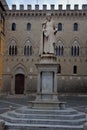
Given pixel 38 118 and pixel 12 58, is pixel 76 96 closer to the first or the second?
pixel 12 58

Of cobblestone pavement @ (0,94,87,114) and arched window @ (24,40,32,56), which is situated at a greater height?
arched window @ (24,40,32,56)

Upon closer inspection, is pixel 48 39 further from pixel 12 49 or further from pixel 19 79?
pixel 12 49

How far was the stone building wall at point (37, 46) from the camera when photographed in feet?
152

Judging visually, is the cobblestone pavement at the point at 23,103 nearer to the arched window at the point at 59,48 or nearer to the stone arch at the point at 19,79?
the stone arch at the point at 19,79

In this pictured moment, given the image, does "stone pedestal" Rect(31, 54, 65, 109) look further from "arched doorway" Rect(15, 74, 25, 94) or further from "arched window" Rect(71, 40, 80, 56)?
"arched window" Rect(71, 40, 80, 56)

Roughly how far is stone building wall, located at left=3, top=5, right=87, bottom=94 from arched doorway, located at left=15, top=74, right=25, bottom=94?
356mm

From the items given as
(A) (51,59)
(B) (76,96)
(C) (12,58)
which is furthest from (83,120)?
(C) (12,58)

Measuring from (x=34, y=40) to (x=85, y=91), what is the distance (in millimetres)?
10034

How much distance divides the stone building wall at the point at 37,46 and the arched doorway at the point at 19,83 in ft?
1.17

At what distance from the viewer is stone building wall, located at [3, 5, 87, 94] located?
46.3 metres

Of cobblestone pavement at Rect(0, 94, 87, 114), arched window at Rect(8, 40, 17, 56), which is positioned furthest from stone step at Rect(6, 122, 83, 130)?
arched window at Rect(8, 40, 17, 56)

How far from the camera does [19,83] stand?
46.7 meters

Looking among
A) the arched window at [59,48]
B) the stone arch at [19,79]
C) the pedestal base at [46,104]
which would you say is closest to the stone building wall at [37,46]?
the stone arch at [19,79]

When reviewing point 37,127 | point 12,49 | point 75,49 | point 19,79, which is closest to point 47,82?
point 37,127
